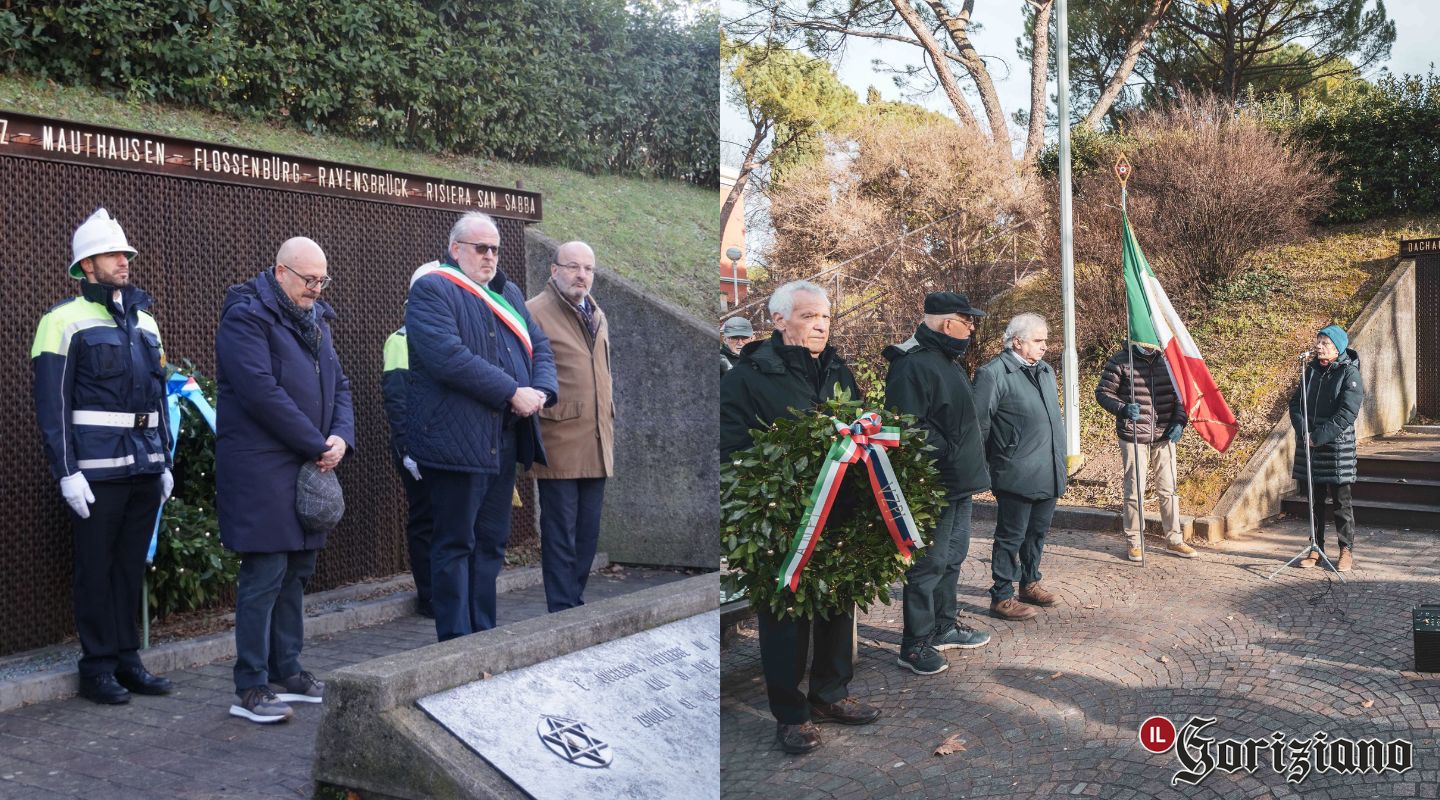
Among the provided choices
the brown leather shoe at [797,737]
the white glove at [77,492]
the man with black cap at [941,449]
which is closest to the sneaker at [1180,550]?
the man with black cap at [941,449]

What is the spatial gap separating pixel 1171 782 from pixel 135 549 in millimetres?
3998

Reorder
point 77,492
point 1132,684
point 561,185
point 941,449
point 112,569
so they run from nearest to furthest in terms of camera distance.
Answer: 1. point 1132,684
2. point 941,449
3. point 77,492
4. point 112,569
5. point 561,185

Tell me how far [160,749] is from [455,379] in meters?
1.52

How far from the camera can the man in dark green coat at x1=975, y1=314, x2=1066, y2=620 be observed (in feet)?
8.17

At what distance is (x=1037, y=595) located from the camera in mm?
2500

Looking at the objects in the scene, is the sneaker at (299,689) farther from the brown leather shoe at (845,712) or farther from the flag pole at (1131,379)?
the flag pole at (1131,379)

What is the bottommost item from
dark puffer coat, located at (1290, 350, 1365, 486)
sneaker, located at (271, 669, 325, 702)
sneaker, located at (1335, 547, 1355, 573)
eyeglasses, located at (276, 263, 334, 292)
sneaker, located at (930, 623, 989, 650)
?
sneaker, located at (271, 669, 325, 702)

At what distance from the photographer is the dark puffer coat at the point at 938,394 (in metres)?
2.41

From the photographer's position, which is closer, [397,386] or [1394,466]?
[1394,466]

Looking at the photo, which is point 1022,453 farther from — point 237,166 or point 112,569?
point 237,166

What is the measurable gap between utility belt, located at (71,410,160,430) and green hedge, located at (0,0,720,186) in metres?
2.31

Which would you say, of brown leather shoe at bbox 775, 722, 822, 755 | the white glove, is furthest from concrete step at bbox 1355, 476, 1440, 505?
the white glove

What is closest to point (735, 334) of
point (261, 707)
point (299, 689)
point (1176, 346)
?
point (1176, 346)

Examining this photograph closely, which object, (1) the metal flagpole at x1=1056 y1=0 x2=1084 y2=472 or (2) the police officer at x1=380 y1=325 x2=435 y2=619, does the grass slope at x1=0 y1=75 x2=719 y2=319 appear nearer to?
(2) the police officer at x1=380 y1=325 x2=435 y2=619
